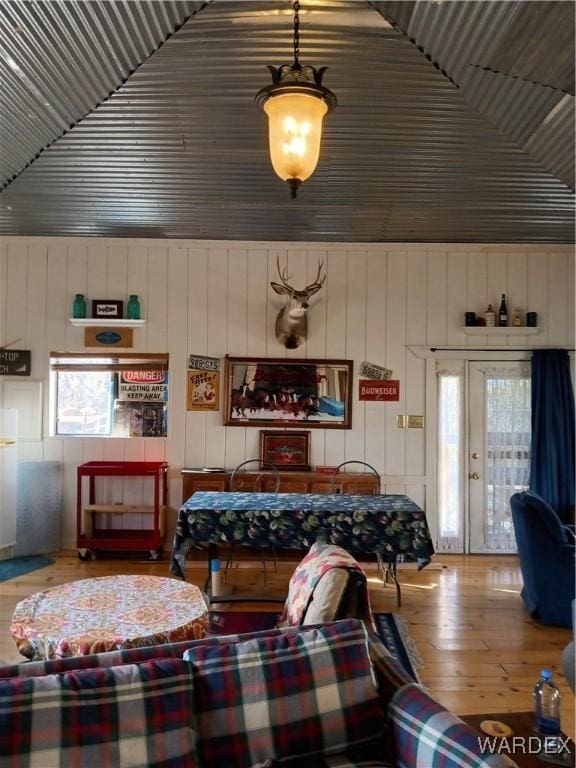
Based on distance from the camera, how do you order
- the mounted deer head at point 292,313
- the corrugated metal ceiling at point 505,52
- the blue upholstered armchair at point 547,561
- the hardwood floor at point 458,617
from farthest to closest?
the mounted deer head at point 292,313
the blue upholstered armchair at point 547,561
the hardwood floor at point 458,617
the corrugated metal ceiling at point 505,52

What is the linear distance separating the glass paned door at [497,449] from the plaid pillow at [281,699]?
15.2 ft

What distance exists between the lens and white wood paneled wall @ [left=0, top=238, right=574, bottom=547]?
234 inches

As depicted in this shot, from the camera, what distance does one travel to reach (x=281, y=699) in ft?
5.29

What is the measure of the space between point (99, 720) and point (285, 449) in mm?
4465

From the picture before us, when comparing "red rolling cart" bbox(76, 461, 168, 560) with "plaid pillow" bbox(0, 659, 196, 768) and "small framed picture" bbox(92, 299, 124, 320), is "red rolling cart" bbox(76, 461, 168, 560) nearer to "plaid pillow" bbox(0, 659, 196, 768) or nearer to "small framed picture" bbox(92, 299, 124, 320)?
"small framed picture" bbox(92, 299, 124, 320)

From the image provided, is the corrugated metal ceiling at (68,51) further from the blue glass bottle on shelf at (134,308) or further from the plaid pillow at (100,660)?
the plaid pillow at (100,660)

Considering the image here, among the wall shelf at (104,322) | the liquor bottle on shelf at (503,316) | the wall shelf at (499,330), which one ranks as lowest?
the wall shelf at (499,330)

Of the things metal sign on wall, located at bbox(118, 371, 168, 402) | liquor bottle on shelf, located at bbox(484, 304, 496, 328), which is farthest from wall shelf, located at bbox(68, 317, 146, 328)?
liquor bottle on shelf, located at bbox(484, 304, 496, 328)

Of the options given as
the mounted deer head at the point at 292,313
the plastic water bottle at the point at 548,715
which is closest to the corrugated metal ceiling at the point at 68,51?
the mounted deer head at the point at 292,313

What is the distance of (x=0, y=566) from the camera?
5.20 metres

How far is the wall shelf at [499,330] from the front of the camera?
5.84 m

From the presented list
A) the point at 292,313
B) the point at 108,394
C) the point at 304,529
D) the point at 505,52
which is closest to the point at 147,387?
the point at 108,394

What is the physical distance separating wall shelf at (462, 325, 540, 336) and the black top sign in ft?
16.1

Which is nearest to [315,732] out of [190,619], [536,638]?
[190,619]
